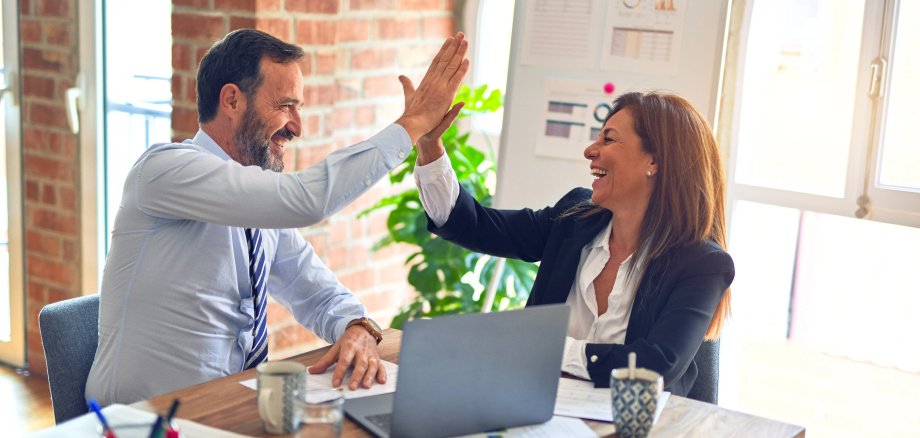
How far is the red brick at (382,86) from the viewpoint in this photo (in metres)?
3.47

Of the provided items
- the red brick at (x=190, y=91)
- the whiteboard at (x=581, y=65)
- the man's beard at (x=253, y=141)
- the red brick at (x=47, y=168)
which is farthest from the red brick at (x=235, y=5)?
the red brick at (x=47, y=168)

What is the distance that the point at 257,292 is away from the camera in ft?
6.74

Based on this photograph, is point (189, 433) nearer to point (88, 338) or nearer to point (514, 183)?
point (88, 338)

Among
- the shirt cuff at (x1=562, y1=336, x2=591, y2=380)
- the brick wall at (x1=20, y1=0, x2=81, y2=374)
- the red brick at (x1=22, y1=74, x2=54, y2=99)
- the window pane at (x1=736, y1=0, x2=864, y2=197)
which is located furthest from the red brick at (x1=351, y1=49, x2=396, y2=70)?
the shirt cuff at (x1=562, y1=336, x2=591, y2=380)

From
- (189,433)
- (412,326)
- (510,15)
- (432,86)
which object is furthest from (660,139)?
(510,15)

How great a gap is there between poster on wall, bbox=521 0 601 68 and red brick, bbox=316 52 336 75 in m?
0.60

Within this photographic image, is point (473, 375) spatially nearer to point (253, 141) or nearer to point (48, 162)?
point (253, 141)

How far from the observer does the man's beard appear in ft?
6.83

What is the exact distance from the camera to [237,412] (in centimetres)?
159

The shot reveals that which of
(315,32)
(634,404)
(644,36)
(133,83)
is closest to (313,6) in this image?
(315,32)

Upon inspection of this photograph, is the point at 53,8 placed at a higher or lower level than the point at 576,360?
higher

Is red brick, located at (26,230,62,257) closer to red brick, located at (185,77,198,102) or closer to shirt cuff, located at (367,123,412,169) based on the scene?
red brick, located at (185,77,198,102)

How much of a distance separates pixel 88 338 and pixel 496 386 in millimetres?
899

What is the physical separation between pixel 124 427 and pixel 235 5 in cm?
173
